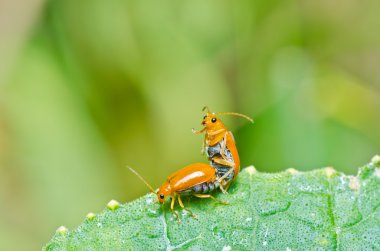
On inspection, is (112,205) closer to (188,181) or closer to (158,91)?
(188,181)

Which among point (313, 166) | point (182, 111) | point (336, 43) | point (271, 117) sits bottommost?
point (313, 166)

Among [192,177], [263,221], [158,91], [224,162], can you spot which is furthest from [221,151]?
[158,91]

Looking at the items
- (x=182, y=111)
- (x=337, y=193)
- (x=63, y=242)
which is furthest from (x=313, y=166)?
(x=63, y=242)

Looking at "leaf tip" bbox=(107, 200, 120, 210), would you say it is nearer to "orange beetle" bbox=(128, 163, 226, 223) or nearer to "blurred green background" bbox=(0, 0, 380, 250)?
"orange beetle" bbox=(128, 163, 226, 223)

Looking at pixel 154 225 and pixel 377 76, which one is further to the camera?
pixel 377 76

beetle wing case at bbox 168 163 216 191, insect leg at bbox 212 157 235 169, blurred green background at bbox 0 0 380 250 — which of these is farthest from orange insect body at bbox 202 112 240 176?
blurred green background at bbox 0 0 380 250

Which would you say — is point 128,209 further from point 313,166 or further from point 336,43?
point 336,43

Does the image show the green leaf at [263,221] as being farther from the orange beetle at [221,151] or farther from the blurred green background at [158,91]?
Result: the blurred green background at [158,91]
